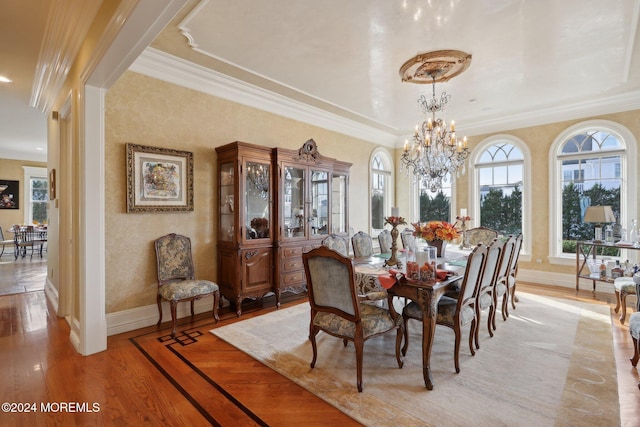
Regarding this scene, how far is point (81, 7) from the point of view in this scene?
2.44 meters

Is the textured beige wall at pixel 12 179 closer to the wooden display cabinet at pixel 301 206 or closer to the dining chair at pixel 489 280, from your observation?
the wooden display cabinet at pixel 301 206

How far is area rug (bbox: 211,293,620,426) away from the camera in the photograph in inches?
77.9

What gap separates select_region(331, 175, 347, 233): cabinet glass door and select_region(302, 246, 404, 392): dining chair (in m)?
2.62

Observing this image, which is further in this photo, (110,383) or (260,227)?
(260,227)

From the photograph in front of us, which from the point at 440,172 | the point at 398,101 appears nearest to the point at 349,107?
the point at 398,101

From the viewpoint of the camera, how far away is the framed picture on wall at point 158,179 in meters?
3.34

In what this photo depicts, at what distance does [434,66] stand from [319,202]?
237 centimetres

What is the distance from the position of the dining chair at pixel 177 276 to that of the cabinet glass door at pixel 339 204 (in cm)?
227

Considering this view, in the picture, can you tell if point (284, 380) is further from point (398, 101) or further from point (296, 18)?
point (398, 101)

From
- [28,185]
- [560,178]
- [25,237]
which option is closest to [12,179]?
[28,185]

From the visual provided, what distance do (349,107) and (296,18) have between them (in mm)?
2577

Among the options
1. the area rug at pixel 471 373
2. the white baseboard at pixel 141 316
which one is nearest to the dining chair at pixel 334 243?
the area rug at pixel 471 373

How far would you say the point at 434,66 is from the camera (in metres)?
3.65

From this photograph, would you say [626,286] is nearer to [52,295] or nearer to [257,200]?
[257,200]
